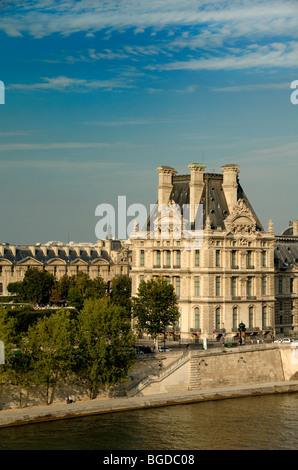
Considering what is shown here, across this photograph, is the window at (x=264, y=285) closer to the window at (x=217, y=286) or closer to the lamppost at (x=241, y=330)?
the lamppost at (x=241, y=330)

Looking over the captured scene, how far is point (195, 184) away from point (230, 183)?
3.52 metres

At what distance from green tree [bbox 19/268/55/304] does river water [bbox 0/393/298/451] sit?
62415 millimetres

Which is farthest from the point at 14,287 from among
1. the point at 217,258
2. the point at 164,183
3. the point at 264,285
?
the point at 217,258

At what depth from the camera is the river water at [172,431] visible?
5134 cm

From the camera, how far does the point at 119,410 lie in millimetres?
59812

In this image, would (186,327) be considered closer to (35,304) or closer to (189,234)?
(189,234)

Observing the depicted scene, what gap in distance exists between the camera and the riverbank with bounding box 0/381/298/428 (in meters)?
56.1

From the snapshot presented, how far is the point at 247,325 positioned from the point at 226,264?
6300 millimetres

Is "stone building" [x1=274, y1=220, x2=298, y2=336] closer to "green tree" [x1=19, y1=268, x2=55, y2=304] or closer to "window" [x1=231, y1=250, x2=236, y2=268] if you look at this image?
"window" [x1=231, y1=250, x2=236, y2=268]

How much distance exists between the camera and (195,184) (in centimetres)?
8206

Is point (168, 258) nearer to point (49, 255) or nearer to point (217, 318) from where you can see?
point (217, 318)

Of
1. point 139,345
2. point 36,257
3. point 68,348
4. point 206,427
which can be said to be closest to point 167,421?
point 206,427

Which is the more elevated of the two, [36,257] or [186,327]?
[36,257]

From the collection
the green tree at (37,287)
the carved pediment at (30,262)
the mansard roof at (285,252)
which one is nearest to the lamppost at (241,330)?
the mansard roof at (285,252)
